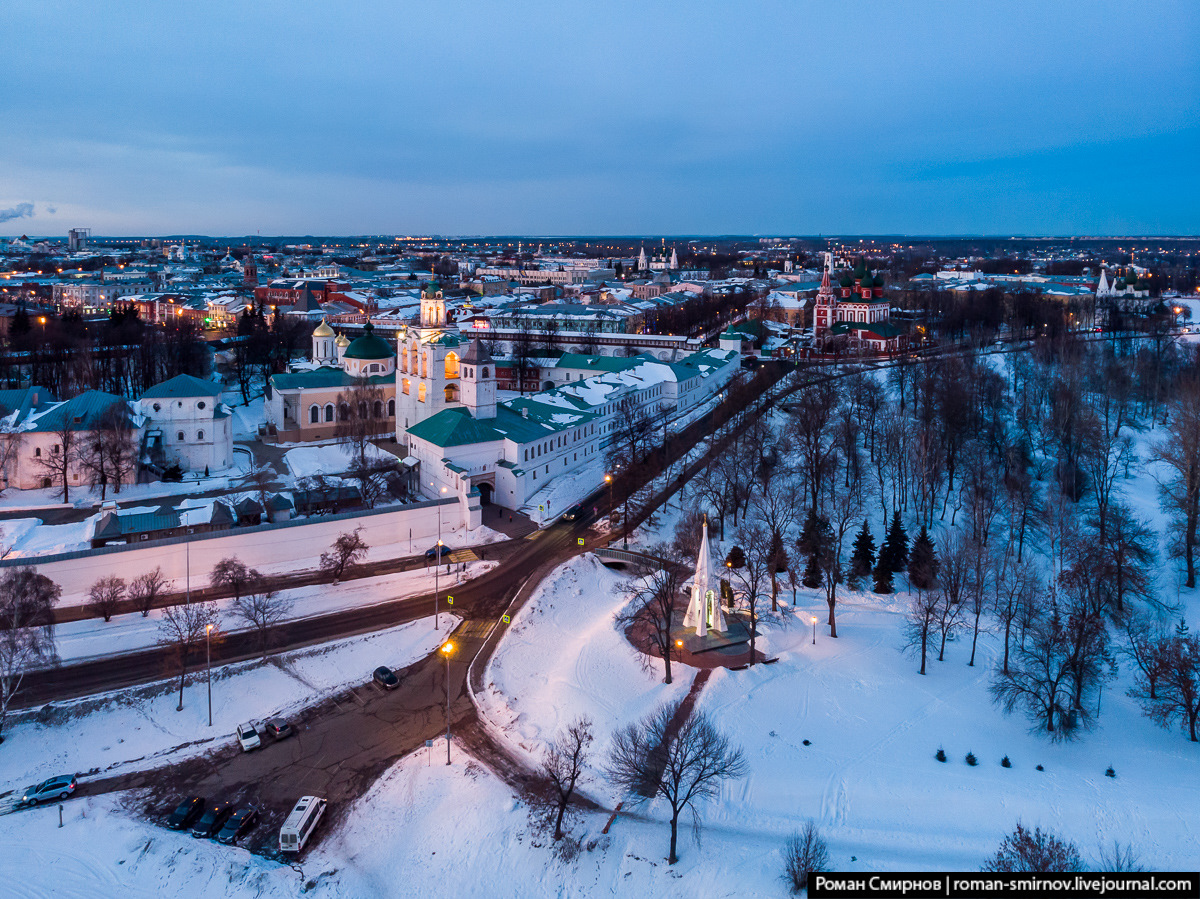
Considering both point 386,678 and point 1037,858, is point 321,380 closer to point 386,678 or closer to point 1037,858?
point 386,678

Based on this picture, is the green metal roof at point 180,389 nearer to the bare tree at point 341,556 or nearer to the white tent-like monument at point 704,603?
the bare tree at point 341,556

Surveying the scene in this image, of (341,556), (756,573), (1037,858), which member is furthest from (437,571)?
(1037,858)

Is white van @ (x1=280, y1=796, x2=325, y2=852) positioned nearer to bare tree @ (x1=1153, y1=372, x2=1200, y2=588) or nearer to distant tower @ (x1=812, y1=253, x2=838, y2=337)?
bare tree @ (x1=1153, y1=372, x2=1200, y2=588)

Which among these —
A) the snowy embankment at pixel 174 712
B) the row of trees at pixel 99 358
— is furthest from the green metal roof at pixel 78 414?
the snowy embankment at pixel 174 712

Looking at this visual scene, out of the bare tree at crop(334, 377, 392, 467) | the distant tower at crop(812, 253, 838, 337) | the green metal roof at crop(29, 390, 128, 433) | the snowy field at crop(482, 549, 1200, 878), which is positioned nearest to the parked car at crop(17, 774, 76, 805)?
the snowy field at crop(482, 549, 1200, 878)

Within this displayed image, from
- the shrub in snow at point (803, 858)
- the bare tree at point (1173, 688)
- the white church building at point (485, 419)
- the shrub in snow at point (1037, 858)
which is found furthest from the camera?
the white church building at point (485, 419)

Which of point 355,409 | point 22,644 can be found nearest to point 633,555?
point 22,644
